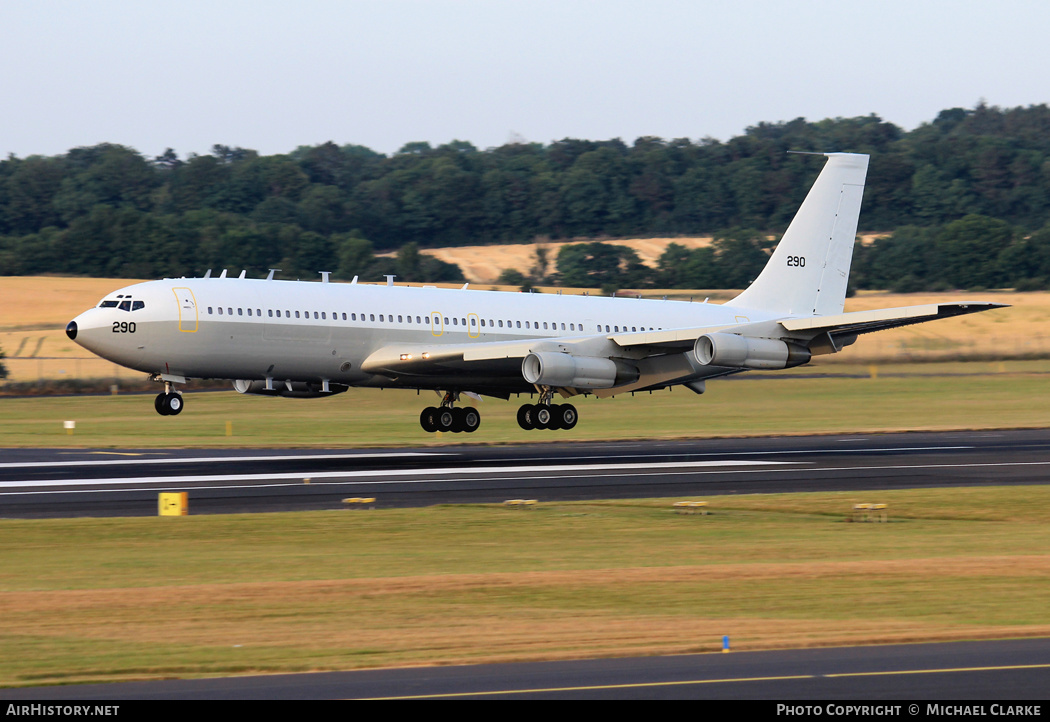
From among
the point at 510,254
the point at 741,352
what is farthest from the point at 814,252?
the point at 510,254

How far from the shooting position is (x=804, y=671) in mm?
14992

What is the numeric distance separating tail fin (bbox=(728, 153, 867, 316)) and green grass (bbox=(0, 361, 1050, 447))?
556 cm

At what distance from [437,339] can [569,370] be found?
16.6ft

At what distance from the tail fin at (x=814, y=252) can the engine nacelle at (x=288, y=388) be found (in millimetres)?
18338

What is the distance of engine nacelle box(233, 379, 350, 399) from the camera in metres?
46.1

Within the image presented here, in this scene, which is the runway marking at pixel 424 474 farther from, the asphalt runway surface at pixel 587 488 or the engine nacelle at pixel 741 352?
the engine nacelle at pixel 741 352

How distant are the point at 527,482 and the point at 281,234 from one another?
90057mm

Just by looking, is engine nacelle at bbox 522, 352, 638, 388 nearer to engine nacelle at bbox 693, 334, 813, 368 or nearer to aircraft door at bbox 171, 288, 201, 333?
engine nacelle at bbox 693, 334, 813, 368

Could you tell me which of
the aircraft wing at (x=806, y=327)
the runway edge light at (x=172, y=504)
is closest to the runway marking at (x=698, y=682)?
the runway edge light at (x=172, y=504)

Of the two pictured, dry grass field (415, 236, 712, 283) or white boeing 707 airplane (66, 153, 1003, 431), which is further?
dry grass field (415, 236, 712, 283)

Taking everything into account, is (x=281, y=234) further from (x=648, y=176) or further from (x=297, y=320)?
(x=297, y=320)

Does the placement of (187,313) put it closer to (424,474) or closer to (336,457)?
(336,457)

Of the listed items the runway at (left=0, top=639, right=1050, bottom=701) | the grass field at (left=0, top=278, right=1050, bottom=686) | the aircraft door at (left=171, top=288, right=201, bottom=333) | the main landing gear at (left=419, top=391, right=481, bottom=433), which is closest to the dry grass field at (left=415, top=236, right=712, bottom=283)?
the main landing gear at (left=419, top=391, right=481, bottom=433)

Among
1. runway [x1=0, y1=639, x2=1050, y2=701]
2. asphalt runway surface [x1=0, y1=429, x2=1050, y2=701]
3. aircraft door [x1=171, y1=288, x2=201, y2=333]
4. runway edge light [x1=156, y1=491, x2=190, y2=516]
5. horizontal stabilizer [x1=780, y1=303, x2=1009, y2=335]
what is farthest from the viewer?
horizontal stabilizer [x1=780, y1=303, x2=1009, y2=335]
